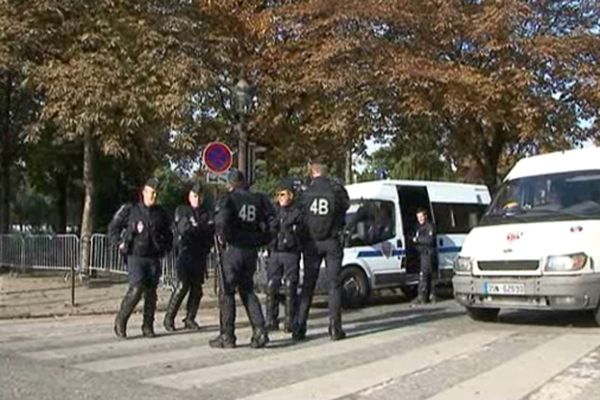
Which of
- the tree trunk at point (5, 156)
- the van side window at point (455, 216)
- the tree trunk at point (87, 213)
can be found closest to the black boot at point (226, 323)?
the van side window at point (455, 216)

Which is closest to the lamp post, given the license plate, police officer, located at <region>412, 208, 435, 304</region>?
police officer, located at <region>412, 208, 435, 304</region>

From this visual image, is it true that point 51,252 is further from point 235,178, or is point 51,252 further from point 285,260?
point 235,178

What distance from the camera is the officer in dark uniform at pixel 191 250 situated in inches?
437

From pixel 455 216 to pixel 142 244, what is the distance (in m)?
8.68

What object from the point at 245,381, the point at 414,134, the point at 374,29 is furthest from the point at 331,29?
the point at 245,381

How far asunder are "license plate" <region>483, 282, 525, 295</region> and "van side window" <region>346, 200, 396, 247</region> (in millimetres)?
4681

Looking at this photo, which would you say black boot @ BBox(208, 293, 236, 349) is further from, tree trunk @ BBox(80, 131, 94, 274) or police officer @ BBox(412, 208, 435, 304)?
tree trunk @ BBox(80, 131, 94, 274)

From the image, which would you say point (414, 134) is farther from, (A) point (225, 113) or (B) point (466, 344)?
(B) point (466, 344)

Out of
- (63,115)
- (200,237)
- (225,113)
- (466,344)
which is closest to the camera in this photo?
(466,344)

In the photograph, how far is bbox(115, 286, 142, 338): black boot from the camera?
406 inches

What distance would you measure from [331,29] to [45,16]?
18.9ft

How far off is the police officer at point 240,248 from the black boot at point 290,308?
85 centimetres

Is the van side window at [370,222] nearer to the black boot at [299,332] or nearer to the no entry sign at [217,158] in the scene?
the no entry sign at [217,158]

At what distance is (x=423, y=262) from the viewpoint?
50.5ft
